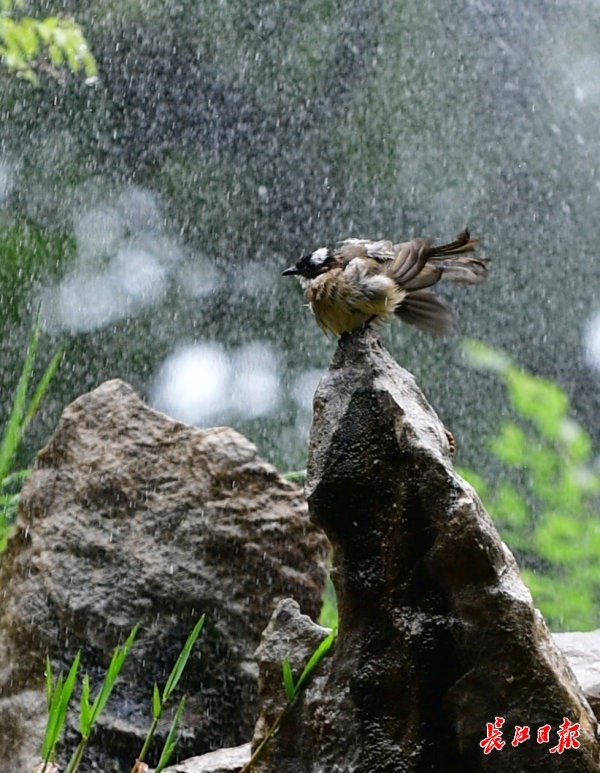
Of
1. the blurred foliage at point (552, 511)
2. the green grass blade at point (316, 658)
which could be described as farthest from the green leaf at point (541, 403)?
the green grass blade at point (316, 658)

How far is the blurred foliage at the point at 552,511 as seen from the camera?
526cm

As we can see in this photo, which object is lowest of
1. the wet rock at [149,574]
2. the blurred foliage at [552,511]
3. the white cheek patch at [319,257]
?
the wet rock at [149,574]

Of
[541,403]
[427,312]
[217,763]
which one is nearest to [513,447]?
[541,403]

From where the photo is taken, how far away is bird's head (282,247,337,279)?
1.97 meters

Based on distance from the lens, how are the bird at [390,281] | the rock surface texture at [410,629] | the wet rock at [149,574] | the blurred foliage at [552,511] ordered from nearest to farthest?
the rock surface texture at [410,629], the bird at [390,281], the wet rock at [149,574], the blurred foliage at [552,511]

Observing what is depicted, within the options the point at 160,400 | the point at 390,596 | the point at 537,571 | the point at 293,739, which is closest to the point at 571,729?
the point at 390,596

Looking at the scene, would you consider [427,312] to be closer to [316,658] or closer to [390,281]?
[390,281]

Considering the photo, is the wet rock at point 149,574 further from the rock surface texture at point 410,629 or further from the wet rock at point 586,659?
the rock surface texture at point 410,629

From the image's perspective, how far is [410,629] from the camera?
1.50 metres

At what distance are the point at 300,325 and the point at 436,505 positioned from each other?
5149mm

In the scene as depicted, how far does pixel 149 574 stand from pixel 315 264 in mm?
1060

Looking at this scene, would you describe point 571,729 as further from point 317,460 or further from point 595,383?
point 595,383

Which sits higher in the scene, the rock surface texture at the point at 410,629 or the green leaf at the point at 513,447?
the green leaf at the point at 513,447

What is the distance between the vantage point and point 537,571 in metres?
5.58
